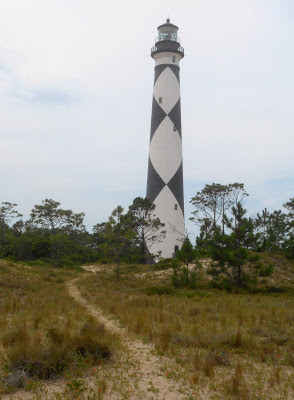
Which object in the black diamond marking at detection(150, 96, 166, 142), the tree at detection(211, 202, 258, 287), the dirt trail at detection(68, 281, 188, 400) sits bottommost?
the dirt trail at detection(68, 281, 188, 400)

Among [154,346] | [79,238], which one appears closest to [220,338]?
[154,346]

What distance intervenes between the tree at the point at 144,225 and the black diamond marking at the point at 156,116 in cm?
579

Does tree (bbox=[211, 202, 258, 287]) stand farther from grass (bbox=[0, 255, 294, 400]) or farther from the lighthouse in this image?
the lighthouse

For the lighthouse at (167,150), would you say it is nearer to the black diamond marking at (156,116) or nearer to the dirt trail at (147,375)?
the black diamond marking at (156,116)

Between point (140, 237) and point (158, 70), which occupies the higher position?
point (158, 70)

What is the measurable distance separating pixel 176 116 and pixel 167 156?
11.3 ft

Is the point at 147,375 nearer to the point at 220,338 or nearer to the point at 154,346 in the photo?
→ the point at 154,346

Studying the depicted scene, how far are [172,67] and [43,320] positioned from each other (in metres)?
24.6

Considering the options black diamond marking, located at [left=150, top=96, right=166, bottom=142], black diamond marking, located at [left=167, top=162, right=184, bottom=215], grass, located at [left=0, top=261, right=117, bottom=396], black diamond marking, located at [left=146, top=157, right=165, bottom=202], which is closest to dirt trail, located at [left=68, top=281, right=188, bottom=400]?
grass, located at [left=0, top=261, right=117, bottom=396]

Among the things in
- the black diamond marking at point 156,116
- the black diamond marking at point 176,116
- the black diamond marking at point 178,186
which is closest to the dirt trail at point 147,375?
the black diamond marking at point 178,186

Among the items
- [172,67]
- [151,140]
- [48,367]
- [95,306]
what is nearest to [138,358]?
[48,367]

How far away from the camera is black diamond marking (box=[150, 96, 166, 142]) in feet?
93.9

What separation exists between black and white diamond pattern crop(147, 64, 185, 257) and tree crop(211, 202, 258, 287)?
34.3 feet

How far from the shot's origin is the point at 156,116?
94.8 feet
